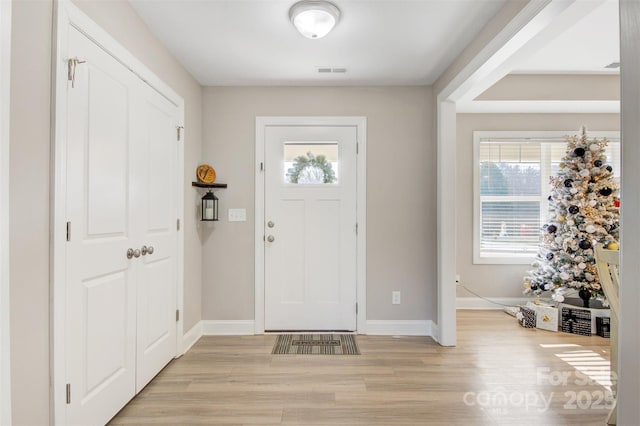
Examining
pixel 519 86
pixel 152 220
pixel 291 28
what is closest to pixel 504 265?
pixel 519 86

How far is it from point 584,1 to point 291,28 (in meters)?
1.61

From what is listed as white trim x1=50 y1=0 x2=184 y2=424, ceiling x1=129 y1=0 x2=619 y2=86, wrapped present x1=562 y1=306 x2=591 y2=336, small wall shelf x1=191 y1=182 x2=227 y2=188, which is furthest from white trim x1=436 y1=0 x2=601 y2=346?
white trim x1=50 y1=0 x2=184 y2=424

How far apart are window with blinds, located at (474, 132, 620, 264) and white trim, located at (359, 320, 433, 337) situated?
51.8 inches

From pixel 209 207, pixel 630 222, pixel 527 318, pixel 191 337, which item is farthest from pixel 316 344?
pixel 630 222

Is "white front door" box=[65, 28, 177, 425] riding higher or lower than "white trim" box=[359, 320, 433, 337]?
higher

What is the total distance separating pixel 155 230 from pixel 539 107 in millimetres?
4073

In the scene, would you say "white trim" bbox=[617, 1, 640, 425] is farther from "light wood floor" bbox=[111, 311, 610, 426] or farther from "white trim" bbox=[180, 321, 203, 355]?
"white trim" bbox=[180, 321, 203, 355]

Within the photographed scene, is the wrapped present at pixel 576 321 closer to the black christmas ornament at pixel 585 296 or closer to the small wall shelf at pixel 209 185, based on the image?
the black christmas ornament at pixel 585 296

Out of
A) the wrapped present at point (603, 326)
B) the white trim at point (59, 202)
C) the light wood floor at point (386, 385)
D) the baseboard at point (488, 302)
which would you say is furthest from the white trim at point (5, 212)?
the wrapped present at point (603, 326)

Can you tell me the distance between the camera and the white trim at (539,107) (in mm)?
3742

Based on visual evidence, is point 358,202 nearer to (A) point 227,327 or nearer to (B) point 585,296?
(A) point 227,327

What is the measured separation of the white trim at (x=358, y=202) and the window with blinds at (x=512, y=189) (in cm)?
165

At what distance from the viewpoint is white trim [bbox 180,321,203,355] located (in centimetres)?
292

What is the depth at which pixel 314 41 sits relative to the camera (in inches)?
99.7
